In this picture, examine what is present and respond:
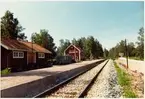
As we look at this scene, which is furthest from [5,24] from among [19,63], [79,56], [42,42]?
[79,56]

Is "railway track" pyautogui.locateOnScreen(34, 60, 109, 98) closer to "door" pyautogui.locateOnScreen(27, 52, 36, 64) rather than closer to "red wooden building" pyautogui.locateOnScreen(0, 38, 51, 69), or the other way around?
"red wooden building" pyautogui.locateOnScreen(0, 38, 51, 69)

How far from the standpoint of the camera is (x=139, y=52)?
292ft

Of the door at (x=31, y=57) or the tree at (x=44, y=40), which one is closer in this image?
the door at (x=31, y=57)

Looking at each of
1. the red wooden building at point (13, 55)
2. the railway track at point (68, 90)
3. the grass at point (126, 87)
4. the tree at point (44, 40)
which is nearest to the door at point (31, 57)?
the red wooden building at point (13, 55)

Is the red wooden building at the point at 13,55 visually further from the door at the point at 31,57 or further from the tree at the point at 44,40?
the tree at the point at 44,40

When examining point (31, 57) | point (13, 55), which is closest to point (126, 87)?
point (13, 55)

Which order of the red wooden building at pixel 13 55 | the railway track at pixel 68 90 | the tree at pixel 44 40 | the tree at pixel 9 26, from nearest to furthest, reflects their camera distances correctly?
the railway track at pixel 68 90
the red wooden building at pixel 13 55
the tree at pixel 9 26
the tree at pixel 44 40

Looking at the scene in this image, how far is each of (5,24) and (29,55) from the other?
24928mm

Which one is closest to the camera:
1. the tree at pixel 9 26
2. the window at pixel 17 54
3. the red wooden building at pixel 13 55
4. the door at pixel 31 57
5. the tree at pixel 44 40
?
the red wooden building at pixel 13 55

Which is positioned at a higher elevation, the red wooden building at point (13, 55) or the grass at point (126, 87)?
the red wooden building at point (13, 55)

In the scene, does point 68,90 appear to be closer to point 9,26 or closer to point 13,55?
point 13,55

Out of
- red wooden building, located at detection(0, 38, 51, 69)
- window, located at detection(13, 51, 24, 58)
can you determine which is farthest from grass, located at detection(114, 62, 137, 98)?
window, located at detection(13, 51, 24, 58)

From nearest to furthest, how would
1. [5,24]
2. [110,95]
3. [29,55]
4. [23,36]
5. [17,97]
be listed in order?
1. [17,97]
2. [110,95]
3. [29,55]
4. [5,24]
5. [23,36]

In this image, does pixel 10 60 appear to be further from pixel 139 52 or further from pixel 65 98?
pixel 139 52
